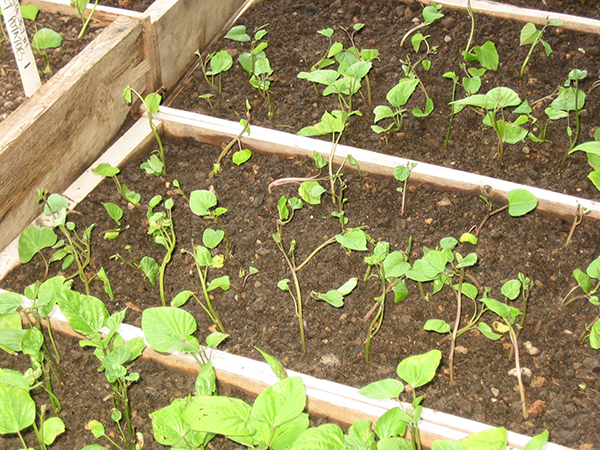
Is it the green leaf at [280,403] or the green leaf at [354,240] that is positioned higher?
the green leaf at [280,403]

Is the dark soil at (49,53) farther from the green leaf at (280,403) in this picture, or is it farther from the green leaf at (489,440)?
the green leaf at (489,440)

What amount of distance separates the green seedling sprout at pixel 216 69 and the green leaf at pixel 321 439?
1.10 metres

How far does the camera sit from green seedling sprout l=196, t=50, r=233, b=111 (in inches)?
70.1

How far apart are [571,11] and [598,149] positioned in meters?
0.93

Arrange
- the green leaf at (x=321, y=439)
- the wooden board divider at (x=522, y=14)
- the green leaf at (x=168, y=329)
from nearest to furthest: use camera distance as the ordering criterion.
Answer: the green leaf at (x=321, y=439), the green leaf at (x=168, y=329), the wooden board divider at (x=522, y=14)

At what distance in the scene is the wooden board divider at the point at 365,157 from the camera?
5.04ft

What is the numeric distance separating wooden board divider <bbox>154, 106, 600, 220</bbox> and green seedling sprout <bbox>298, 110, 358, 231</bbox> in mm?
39

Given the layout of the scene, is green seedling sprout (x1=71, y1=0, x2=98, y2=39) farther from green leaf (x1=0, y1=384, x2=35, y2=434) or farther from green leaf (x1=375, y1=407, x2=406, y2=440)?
green leaf (x1=375, y1=407, x2=406, y2=440)

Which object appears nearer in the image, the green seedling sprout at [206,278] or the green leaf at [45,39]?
the green seedling sprout at [206,278]

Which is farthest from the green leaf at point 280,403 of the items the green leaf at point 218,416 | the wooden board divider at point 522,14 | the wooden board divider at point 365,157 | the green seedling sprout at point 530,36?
the wooden board divider at point 522,14

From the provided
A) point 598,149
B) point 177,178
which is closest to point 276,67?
point 177,178

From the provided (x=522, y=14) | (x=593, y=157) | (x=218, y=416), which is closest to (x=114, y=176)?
(x=218, y=416)

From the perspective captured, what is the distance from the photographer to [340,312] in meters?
1.40

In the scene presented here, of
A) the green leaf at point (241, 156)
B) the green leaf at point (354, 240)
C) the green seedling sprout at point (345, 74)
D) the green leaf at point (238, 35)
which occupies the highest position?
the green leaf at point (238, 35)
